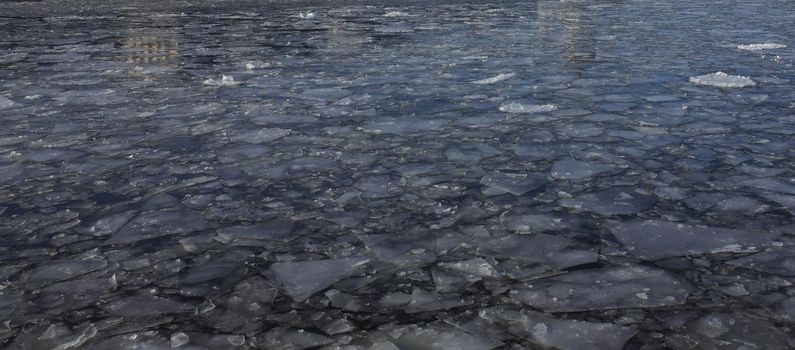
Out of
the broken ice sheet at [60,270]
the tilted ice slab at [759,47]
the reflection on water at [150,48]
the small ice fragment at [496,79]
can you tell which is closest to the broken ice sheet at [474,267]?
the broken ice sheet at [60,270]

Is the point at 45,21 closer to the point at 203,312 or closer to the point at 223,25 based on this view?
the point at 223,25

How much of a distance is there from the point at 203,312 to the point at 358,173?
1510 mm

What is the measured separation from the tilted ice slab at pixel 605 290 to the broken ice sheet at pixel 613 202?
A: 1.85 ft

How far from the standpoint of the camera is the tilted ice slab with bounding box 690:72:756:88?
568cm

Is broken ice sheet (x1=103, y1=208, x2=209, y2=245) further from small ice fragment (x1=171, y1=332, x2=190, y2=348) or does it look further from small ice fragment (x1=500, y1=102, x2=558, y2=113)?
small ice fragment (x1=500, y1=102, x2=558, y2=113)

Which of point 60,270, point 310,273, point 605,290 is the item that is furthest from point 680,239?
point 60,270

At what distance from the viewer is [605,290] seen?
230 centimetres

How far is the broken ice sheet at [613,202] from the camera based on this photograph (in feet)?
9.84

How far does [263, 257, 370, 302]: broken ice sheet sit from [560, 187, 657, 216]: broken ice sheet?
1.09 metres

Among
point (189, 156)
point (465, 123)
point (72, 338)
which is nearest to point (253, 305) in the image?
point (72, 338)

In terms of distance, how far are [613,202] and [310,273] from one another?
146 centimetres

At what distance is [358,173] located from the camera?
357cm

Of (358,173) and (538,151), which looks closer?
(358,173)

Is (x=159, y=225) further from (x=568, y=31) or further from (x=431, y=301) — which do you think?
(x=568, y=31)
